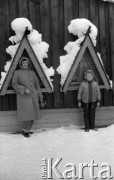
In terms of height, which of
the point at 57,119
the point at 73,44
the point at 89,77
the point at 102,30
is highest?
the point at 102,30

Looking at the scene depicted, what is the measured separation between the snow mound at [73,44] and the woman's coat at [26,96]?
0.69 meters

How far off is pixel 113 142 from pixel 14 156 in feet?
5.88

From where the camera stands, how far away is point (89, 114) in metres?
6.55

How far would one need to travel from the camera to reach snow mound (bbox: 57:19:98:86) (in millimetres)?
6445

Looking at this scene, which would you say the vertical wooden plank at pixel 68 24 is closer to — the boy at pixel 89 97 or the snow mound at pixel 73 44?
the snow mound at pixel 73 44

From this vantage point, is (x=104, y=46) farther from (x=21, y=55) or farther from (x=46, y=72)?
(x=21, y=55)

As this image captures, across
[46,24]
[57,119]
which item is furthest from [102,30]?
[57,119]

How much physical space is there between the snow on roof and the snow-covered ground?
1.12 m

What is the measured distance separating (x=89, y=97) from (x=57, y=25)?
63.2 inches

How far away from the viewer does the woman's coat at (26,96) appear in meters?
6.01

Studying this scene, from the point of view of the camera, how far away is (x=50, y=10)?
6.47 meters

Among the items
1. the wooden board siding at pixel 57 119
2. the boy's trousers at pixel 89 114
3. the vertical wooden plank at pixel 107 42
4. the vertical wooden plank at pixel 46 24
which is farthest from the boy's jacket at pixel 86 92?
the vertical wooden plank at pixel 46 24

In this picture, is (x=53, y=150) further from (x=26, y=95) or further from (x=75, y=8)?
(x=75, y=8)

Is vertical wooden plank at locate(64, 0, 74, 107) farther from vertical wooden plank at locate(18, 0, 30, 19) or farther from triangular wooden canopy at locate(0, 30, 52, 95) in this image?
vertical wooden plank at locate(18, 0, 30, 19)
